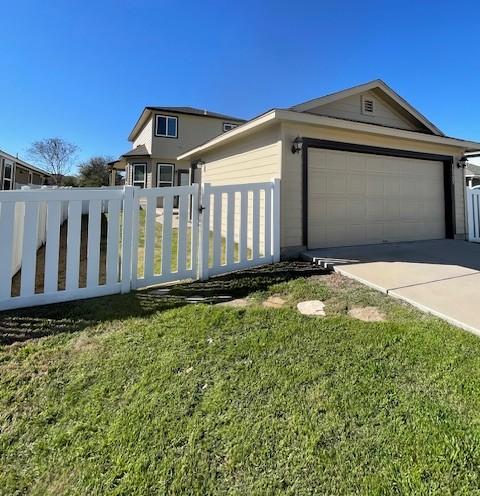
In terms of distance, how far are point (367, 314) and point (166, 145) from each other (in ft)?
61.8

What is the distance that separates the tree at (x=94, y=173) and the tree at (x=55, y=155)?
321 cm

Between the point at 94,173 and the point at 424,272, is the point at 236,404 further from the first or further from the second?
the point at 94,173

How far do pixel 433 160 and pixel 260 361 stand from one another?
8.72 metres

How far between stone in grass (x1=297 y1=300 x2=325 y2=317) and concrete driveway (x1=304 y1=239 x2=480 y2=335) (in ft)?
3.42

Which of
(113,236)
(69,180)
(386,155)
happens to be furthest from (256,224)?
(69,180)

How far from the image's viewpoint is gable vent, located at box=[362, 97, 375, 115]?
8539mm

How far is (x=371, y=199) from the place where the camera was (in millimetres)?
7879

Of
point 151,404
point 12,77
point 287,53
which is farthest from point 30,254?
point 12,77

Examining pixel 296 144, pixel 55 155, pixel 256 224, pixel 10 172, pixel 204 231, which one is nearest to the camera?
pixel 204 231

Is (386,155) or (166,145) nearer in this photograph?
(386,155)

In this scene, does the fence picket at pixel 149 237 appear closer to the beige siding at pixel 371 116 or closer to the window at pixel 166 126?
the beige siding at pixel 371 116

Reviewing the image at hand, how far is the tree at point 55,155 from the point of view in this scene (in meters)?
40.5

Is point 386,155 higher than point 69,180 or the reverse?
the reverse

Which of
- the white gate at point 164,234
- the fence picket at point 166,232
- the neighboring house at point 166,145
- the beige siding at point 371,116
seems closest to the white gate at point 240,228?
the white gate at point 164,234
